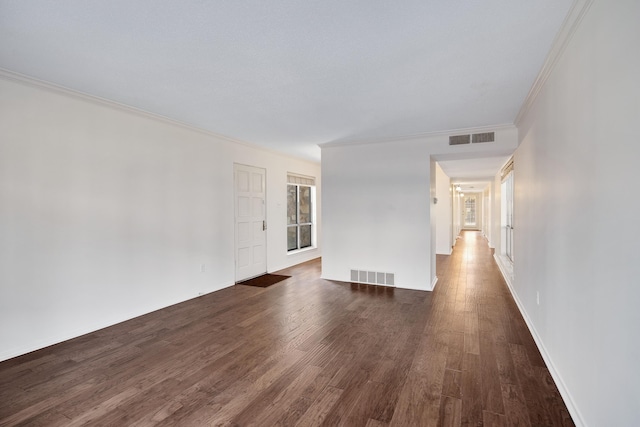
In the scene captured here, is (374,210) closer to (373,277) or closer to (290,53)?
(373,277)

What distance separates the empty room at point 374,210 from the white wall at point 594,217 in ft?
0.06

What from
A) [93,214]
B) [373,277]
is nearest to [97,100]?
[93,214]

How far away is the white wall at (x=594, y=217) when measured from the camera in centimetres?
132

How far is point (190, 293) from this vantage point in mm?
4590

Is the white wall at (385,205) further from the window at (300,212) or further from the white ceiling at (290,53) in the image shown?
the window at (300,212)

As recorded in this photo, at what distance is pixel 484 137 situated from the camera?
4.55 m

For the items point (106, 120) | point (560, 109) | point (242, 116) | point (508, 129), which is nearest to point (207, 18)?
point (242, 116)

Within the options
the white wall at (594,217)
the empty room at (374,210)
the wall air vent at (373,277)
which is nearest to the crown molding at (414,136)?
the empty room at (374,210)

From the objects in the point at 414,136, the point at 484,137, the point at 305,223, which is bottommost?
the point at 305,223

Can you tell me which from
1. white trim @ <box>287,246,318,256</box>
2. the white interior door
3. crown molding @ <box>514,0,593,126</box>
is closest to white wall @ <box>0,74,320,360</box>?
the white interior door

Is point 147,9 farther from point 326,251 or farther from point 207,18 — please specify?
point 326,251

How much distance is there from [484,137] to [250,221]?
4.16 meters

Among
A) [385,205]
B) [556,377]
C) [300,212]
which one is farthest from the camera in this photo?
[300,212]

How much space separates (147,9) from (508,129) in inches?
179
